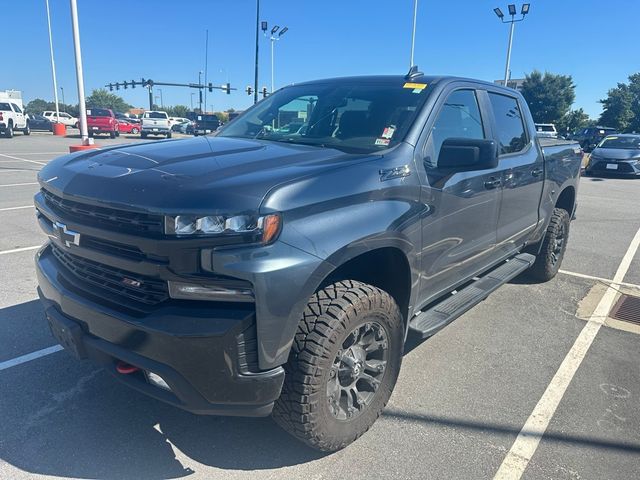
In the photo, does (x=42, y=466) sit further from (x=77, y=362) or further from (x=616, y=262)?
(x=616, y=262)

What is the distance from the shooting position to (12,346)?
11.7 feet

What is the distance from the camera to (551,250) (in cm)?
538

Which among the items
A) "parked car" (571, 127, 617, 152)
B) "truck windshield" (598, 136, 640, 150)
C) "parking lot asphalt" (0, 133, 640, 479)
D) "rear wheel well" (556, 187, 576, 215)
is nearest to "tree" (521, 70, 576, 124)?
"parked car" (571, 127, 617, 152)

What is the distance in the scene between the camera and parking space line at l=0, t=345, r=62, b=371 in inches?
131

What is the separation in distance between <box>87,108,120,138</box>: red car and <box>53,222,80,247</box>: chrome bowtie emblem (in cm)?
3052

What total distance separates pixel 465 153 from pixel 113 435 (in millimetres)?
2507

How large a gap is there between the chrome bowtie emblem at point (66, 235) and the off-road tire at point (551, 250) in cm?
457

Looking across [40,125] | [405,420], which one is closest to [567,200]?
[405,420]

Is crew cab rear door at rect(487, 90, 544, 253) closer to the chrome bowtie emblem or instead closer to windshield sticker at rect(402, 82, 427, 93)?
windshield sticker at rect(402, 82, 427, 93)

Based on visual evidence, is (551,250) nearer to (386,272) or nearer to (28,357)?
(386,272)

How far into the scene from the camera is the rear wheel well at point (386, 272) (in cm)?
274

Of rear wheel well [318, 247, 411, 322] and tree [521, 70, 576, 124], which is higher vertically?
tree [521, 70, 576, 124]

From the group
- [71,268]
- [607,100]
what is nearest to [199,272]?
[71,268]

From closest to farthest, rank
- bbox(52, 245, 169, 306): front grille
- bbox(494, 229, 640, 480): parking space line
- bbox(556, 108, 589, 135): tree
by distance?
bbox(52, 245, 169, 306): front grille, bbox(494, 229, 640, 480): parking space line, bbox(556, 108, 589, 135): tree
